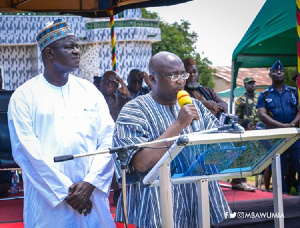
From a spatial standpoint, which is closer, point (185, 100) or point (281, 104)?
point (185, 100)

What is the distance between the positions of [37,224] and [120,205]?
0.73 m

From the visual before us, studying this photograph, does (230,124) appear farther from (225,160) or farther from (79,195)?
(79,195)

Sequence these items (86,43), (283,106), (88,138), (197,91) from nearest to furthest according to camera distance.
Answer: (88,138) < (197,91) < (283,106) < (86,43)

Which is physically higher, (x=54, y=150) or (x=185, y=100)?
(x=185, y=100)

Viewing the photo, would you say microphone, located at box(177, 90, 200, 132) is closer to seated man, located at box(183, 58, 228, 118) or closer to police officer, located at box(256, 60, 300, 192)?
seated man, located at box(183, 58, 228, 118)

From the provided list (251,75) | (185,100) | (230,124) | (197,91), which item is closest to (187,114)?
(185,100)

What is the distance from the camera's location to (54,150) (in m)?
4.22

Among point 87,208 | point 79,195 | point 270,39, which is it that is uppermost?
point 270,39

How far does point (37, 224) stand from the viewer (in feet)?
13.7

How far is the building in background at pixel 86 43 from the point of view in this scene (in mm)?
23688

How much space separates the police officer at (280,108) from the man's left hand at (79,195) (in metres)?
5.47

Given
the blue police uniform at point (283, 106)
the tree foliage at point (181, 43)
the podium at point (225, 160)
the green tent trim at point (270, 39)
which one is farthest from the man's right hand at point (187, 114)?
the tree foliage at point (181, 43)

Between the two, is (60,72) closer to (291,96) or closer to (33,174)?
(33,174)

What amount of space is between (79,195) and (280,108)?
587 cm
